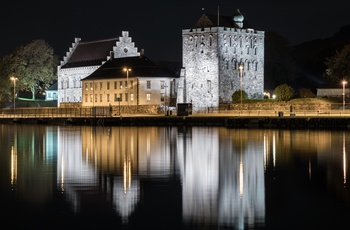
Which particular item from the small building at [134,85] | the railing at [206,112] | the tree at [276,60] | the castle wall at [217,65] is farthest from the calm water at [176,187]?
the tree at [276,60]

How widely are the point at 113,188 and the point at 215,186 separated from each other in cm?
345

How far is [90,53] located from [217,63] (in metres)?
33.0

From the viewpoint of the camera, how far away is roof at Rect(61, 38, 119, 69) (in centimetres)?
12250

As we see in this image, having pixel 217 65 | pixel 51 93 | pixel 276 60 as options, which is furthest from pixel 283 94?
pixel 51 93

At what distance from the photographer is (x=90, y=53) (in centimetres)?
12694

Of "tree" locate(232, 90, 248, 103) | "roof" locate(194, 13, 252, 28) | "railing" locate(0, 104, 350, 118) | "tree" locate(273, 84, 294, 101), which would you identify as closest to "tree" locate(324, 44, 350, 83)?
"tree" locate(273, 84, 294, 101)

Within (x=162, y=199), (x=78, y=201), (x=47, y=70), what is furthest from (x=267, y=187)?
(x=47, y=70)

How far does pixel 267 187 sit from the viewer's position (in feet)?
88.1

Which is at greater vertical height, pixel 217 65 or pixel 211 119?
pixel 217 65

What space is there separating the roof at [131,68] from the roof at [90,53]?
6695 millimetres

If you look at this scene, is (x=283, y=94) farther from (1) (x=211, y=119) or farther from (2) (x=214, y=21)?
(1) (x=211, y=119)

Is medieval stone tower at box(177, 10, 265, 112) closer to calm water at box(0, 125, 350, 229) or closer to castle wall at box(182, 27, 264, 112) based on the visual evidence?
castle wall at box(182, 27, 264, 112)

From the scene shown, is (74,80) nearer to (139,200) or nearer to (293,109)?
(293,109)

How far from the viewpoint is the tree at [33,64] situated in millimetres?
131000
